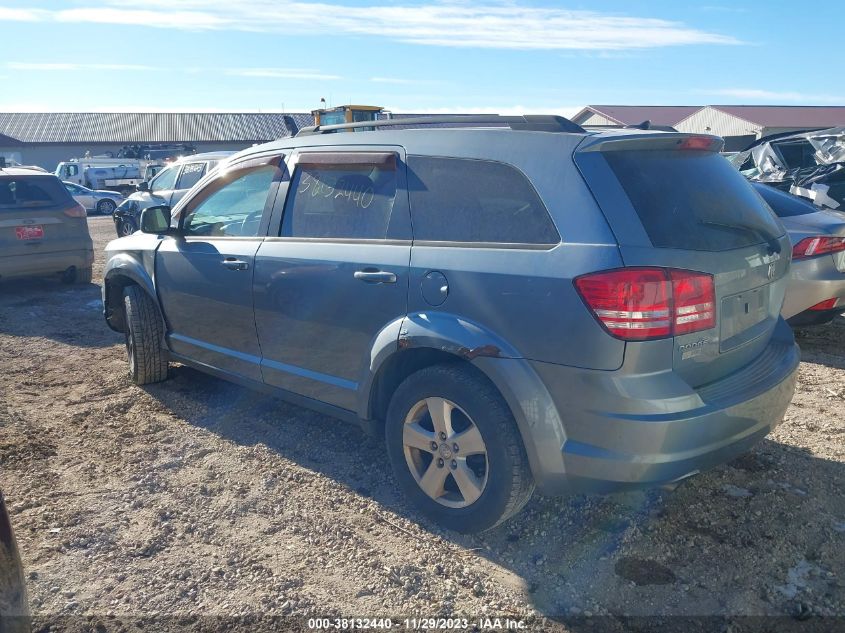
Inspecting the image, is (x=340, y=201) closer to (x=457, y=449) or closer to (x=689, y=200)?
(x=457, y=449)

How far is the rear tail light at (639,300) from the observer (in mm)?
2801

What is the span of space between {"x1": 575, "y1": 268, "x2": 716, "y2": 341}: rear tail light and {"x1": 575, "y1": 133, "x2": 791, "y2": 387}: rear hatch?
5 centimetres

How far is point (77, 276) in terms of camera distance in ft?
34.2

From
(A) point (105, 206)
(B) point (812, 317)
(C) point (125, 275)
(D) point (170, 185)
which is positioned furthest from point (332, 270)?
(A) point (105, 206)

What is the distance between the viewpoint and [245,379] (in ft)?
14.9

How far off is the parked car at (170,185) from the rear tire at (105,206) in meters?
12.9

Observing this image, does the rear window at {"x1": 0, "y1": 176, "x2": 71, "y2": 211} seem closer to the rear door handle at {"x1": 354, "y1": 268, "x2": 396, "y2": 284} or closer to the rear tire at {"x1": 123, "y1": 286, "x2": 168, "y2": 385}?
the rear tire at {"x1": 123, "y1": 286, "x2": 168, "y2": 385}

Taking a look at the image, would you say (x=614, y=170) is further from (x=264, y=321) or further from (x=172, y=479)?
(x=172, y=479)

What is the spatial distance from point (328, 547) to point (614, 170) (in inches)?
83.6

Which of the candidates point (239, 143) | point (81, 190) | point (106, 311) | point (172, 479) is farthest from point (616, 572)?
point (239, 143)

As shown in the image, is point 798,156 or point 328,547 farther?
point 798,156

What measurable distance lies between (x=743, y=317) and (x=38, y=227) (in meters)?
8.97

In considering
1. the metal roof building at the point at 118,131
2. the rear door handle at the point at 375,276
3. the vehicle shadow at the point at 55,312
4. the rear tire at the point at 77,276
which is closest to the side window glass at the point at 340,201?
the rear door handle at the point at 375,276

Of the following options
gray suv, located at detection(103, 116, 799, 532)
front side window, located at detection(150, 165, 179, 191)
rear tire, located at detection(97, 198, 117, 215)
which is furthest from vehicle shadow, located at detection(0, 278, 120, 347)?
rear tire, located at detection(97, 198, 117, 215)
